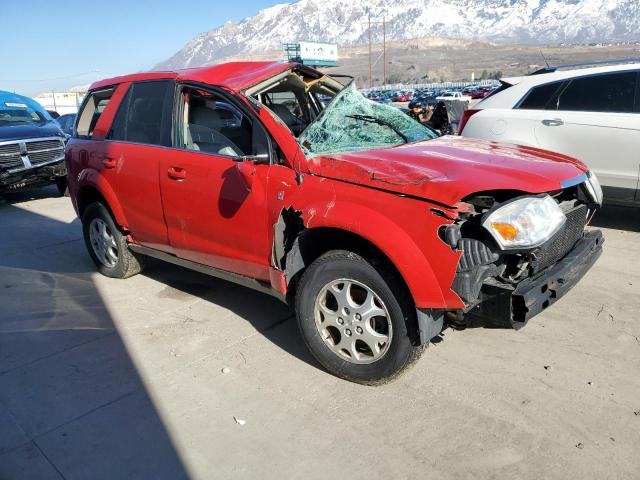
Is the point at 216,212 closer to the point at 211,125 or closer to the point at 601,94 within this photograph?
the point at 211,125

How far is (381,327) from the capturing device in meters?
3.17

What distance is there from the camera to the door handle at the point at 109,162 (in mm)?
4772

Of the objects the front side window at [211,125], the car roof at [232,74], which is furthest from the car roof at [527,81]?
the front side window at [211,125]

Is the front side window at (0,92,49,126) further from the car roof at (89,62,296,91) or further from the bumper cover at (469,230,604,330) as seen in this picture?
the bumper cover at (469,230,604,330)

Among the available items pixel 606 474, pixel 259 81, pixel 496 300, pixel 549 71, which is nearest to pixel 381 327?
pixel 496 300

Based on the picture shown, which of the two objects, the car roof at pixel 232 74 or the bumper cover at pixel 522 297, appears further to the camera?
the car roof at pixel 232 74

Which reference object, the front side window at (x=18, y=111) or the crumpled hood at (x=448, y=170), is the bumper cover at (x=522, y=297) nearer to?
the crumpled hood at (x=448, y=170)

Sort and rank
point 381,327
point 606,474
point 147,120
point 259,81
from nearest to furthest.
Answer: point 606,474
point 381,327
point 259,81
point 147,120

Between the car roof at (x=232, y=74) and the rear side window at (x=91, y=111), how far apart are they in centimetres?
83

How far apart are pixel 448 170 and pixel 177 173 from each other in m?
2.07

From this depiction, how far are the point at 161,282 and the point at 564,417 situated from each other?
147 inches

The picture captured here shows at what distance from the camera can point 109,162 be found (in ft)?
15.8

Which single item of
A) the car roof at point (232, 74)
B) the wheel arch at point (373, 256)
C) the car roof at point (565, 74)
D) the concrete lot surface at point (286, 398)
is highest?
the car roof at point (232, 74)

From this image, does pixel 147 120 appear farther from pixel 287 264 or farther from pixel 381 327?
pixel 381 327
